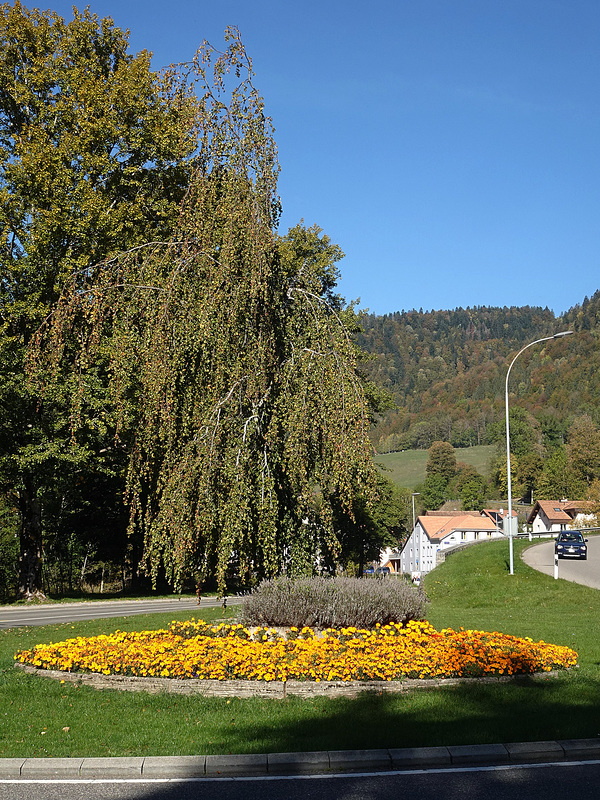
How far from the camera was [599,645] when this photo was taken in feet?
43.6

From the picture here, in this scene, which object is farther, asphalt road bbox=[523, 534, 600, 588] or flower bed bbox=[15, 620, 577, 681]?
asphalt road bbox=[523, 534, 600, 588]

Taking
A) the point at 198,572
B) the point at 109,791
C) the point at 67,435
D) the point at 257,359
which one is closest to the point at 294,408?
the point at 257,359

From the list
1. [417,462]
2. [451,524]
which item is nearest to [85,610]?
[451,524]

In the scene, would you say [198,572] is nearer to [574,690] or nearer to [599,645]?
[574,690]

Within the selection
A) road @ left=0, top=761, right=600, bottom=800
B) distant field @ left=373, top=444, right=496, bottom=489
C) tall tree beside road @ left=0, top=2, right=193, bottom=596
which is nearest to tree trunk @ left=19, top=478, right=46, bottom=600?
tall tree beside road @ left=0, top=2, right=193, bottom=596

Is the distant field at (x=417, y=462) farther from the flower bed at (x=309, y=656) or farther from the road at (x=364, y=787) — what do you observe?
the road at (x=364, y=787)

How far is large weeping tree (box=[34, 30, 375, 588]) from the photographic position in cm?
1177

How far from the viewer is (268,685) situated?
910 cm

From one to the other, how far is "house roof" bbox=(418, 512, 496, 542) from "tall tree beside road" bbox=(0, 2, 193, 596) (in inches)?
3769

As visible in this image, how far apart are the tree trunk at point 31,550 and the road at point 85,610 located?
5.14ft

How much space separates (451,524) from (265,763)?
115 metres

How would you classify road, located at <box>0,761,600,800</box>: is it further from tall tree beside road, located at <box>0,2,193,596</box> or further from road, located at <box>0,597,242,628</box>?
tall tree beside road, located at <box>0,2,193,596</box>

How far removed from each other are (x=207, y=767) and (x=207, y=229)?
29.0 ft

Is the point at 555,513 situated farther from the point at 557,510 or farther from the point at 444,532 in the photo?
the point at 444,532
